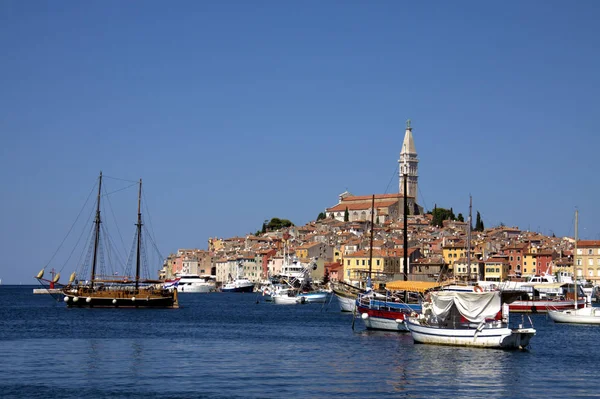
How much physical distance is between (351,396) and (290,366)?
23.7ft

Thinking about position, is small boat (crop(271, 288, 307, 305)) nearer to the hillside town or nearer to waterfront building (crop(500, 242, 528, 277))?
the hillside town

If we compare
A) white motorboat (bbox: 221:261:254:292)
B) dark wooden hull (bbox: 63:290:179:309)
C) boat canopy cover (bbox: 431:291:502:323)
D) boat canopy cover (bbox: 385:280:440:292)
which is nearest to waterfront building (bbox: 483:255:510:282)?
white motorboat (bbox: 221:261:254:292)

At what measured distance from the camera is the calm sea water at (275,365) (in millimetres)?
28547

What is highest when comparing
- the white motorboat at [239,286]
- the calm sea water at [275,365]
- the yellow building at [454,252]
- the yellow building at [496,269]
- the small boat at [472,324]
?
the yellow building at [454,252]

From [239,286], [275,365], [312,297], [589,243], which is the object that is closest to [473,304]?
[275,365]

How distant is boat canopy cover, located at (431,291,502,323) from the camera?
39250mm

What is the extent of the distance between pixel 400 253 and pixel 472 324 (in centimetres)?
10112

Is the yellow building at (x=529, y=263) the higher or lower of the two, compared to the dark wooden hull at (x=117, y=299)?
higher

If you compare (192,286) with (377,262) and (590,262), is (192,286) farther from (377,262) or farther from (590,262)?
(590,262)

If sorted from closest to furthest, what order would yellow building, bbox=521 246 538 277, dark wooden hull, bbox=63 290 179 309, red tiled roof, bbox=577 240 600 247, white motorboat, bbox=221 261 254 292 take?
1. dark wooden hull, bbox=63 290 179 309
2. red tiled roof, bbox=577 240 600 247
3. yellow building, bbox=521 246 538 277
4. white motorboat, bbox=221 261 254 292

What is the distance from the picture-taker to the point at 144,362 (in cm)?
3534

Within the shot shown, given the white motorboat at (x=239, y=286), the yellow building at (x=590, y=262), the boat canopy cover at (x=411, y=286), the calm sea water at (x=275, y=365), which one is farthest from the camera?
the white motorboat at (x=239, y=286)

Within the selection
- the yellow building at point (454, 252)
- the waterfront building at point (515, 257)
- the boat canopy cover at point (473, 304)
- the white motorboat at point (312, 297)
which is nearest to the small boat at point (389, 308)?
the boat canopy cover at point (473, 304)

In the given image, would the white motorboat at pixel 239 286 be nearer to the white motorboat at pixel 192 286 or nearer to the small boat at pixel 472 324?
the white motorboat at pixel 192 286
